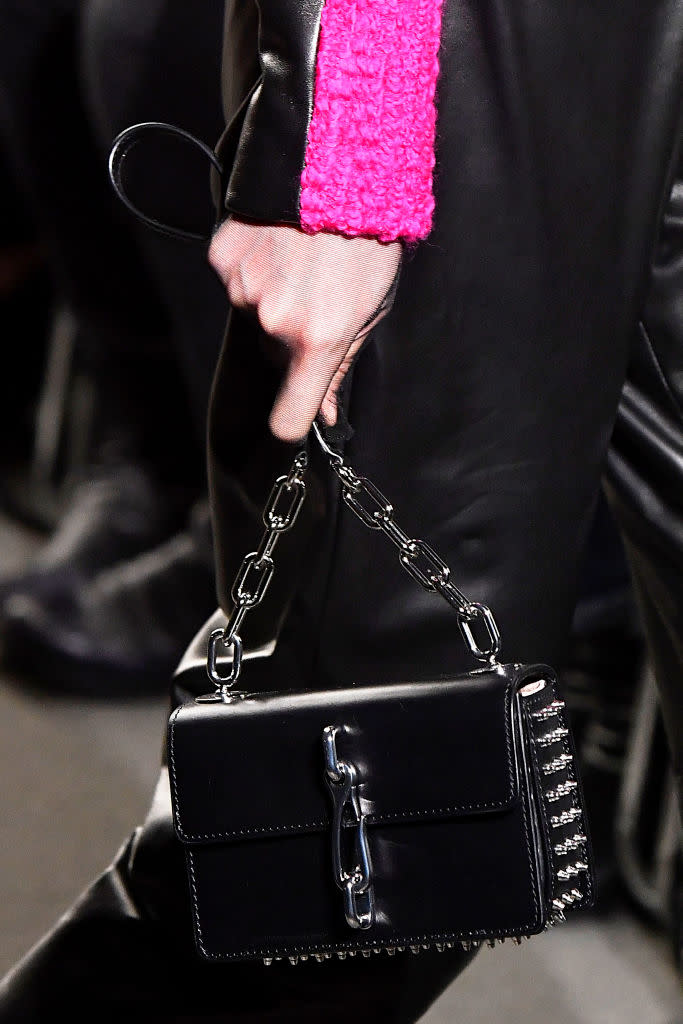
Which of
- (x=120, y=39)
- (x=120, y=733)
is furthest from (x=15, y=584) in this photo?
(x=120, y=39)

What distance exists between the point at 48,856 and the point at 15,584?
0.47m

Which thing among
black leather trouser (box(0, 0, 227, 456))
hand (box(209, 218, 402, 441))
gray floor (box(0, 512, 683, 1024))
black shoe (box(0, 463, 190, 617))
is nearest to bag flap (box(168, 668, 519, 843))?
hand (box(209, 218, 402, 441))

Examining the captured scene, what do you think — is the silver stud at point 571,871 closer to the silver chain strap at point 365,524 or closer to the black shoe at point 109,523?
the silver chain strap at point 365,524

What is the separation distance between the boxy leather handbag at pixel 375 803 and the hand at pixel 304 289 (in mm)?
31

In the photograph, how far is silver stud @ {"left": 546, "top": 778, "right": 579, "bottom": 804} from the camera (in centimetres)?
64

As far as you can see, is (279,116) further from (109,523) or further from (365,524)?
(109,523)

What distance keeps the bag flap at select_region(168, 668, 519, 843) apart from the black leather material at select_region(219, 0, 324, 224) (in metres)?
0.23

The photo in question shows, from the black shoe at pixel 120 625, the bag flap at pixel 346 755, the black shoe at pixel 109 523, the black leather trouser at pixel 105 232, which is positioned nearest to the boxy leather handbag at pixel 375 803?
the bag flap at pixel 346 755

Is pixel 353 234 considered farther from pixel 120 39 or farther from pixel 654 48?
pixel 120 39

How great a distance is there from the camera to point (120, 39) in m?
1.06

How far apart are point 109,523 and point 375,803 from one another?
1.04 metres

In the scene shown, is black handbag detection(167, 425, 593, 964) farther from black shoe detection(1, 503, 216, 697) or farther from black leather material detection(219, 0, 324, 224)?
black shoe detection(1, 503, 216, 697)

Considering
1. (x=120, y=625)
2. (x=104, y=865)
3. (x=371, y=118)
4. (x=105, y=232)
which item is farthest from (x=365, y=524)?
(x=105, y=232)

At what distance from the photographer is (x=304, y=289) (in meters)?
0.61
